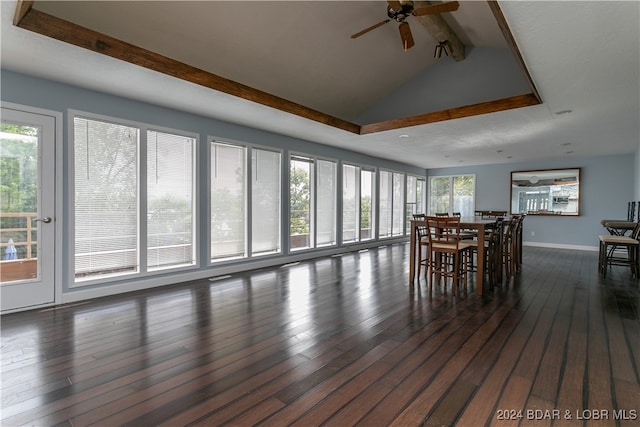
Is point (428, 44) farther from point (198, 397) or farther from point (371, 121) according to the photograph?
point (198, 397)

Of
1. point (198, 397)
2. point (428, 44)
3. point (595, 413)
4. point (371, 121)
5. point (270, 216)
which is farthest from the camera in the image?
point (371, 121)

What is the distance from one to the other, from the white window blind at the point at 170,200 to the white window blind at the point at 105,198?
0.19 meters

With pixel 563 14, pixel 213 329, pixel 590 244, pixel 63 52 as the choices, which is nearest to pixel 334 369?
pixel 213 329

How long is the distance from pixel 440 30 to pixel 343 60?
4.68 ft

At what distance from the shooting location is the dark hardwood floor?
1669 millimetres

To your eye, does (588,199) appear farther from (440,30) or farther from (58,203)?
(58,203)

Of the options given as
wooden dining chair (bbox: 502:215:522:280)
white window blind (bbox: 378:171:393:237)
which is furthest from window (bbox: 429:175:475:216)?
wooden dining chair (bbox: 502:215:522:280)

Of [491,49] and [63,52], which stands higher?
[491,49]

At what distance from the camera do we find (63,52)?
2.79 metres

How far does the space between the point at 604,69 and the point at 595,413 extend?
3.10 meters

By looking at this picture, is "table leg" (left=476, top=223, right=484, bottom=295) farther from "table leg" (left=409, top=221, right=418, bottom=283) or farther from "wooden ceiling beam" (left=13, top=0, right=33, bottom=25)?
"wooden ceiling beam" (left=13, top=0, right=33, bottom=25)

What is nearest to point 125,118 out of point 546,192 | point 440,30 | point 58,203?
point 58,203

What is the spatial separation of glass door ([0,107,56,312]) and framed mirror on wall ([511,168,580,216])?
1033 cm

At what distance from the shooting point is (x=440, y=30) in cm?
443
